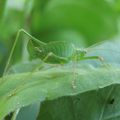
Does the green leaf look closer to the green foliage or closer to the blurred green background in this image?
the green foliage

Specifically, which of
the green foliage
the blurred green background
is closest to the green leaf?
the green foliage

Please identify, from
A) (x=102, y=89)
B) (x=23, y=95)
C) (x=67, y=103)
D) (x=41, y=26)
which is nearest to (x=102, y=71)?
(x=102, y=89)

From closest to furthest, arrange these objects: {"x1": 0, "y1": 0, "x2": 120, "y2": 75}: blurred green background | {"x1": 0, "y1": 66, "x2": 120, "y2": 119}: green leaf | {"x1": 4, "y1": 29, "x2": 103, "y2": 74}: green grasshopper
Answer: {"x1": 0, "y1": 66, "x2": 120, "y2": 119}: green leaf < {"x1": 4, "y1": 29, "x2": 103, "y2": 74}: green grasshopper < {"x1": 0, "y1": 0, "x2": 120, "y2": 75}: blurred green background

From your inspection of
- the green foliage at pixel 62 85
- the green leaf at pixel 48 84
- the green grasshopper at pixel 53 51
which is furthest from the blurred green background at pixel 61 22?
the green leaf at pixel 48 84

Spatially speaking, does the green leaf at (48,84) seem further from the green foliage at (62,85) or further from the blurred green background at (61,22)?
the blurred green background at (61,22)

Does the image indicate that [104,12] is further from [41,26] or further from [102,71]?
[102,71]
